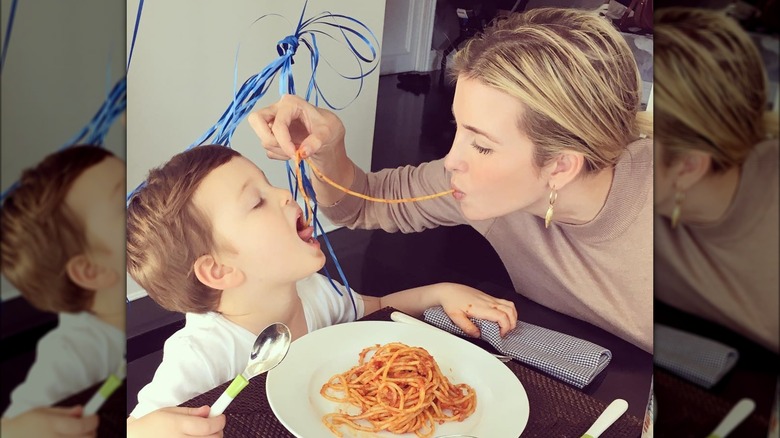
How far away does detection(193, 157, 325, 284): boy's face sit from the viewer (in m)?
1.01

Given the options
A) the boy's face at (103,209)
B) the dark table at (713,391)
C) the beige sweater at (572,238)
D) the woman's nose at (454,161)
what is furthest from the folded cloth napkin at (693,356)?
the woman's nose at (454,161)

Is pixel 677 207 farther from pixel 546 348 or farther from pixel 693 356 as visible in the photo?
pixel 546 348

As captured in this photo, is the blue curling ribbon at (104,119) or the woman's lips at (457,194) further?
the woman's lips at (457,194)

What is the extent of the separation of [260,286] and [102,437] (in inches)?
19.3

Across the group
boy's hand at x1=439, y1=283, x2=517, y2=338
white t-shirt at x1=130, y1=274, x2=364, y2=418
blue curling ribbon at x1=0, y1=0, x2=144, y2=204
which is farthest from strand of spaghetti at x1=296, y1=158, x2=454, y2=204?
blue curling ribbon at x1=0, y1=0, x2=144, y2=204

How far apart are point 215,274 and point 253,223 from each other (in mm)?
91

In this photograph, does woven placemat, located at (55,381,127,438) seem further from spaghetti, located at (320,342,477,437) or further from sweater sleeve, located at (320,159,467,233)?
sweater sleeve, located at (320,159,467,233)

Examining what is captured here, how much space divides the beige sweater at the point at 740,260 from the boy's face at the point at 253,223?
0.69m

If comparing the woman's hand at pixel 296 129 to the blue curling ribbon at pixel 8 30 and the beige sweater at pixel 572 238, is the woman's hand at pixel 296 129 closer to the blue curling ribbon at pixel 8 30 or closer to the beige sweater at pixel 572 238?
the beige sweater at pixel 572 238

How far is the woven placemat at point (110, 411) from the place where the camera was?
0.55 meters

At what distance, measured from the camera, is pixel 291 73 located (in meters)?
1.05

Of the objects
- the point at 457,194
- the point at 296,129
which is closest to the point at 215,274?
the point at 296,129

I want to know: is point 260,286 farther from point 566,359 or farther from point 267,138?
point 566,359

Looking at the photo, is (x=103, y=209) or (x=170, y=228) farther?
(x=170, y=228)
